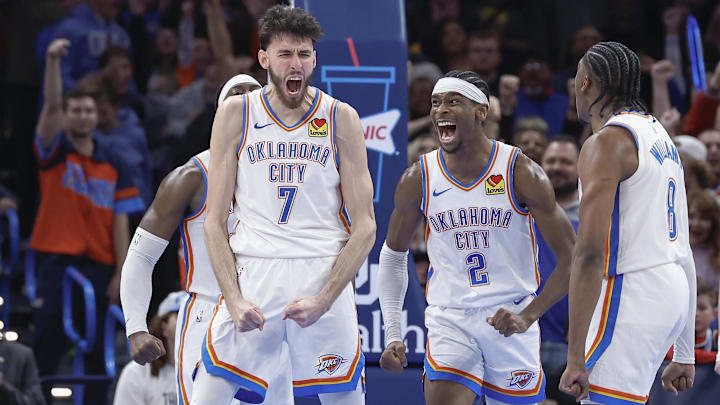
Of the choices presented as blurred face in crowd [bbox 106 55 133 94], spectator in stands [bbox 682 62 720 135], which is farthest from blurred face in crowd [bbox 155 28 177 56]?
spectator in stands [bbox 682 62 720 135]

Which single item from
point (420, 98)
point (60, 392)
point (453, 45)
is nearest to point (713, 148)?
point (420, 98)

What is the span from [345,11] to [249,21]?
394cm

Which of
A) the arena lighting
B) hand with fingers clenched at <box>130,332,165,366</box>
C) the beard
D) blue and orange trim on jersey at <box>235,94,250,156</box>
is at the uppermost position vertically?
the beard

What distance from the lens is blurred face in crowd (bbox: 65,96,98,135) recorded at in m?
8.59

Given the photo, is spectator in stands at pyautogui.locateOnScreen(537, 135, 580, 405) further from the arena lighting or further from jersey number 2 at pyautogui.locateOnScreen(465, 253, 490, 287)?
the arena lighting

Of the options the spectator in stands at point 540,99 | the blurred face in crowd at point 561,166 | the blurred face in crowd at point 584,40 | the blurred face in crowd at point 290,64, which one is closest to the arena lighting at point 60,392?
the blurred face in crowd at point 290,64

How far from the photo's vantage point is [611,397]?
437cm

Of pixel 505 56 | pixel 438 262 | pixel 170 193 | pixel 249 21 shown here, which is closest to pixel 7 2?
pixel 249 21

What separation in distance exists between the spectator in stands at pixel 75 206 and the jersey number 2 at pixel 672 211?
202 inches

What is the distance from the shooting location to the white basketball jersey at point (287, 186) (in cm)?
457

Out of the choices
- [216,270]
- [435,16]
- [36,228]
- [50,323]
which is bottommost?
[50,323]

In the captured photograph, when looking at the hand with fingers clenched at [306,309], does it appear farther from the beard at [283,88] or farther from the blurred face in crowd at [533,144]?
the blurred face in crowd at [533,144]

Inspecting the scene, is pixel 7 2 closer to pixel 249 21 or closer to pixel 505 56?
pixel 249 21

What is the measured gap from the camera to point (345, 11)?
647 cm
